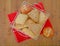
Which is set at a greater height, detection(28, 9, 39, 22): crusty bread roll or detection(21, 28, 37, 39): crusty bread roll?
detection(28, 9, 39, 22): crusty bread roll

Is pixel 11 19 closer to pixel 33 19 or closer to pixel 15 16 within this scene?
pixel 15 16

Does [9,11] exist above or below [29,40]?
above

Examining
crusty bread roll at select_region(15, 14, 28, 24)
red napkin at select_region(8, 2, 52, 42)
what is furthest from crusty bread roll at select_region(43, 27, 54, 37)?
crusty bread roll at select_region(15, 14, 28, 24)

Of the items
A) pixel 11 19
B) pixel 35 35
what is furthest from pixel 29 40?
pixel 11 19

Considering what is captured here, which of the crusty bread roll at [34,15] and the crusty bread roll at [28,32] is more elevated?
the crusty bread roll at [34,15]

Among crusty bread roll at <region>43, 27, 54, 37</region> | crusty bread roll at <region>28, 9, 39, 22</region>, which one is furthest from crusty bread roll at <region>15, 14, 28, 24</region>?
crusty bread roll at <region>43, 27, 54, 37</region>

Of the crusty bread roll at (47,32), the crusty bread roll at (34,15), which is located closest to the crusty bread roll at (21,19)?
the crusty bread roll at (34,15)

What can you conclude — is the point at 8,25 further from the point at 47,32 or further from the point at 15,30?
the point at 47,32

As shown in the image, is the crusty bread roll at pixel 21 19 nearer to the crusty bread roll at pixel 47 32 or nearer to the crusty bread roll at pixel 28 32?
the crusty bread roll at pixel 28 32

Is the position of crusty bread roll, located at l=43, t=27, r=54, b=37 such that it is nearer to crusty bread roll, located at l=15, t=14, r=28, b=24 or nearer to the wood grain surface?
the wood grain surface
